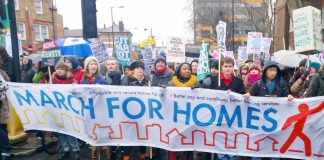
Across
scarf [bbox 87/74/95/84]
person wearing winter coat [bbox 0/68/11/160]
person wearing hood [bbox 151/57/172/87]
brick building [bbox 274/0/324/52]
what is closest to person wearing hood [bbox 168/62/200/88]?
person wearing hood [bbox 151/57/172/87]

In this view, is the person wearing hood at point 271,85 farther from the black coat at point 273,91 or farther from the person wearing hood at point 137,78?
the person wearing hood at point 137,78

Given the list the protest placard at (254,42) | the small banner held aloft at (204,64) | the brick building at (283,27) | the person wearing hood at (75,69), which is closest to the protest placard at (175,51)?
the small banner held aloft at (204,64)

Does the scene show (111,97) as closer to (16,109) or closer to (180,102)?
(180,102)

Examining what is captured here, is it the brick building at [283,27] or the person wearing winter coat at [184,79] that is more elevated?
the brick building at [283,27]

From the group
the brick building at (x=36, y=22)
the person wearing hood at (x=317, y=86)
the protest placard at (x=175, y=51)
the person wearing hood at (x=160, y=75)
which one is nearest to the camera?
the person wearing hood at (x=317, y=86)

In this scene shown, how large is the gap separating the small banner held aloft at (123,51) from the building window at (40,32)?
30.0 metres

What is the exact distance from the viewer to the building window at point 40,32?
35656 mm

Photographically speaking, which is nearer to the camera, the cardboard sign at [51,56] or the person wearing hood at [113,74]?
the person wearing hood at [113,74]

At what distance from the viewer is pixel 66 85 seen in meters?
4.91

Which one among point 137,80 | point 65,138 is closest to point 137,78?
point 137,80

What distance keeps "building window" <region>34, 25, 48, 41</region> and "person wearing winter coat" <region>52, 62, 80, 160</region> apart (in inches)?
1287

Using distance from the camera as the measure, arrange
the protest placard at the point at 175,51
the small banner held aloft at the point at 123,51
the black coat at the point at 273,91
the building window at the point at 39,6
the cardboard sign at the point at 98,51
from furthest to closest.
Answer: the building window at the point at 39,6
the small banner held aloft at the point at 123,51
the cardboard sign at the point at 98,51
the protest placard at the point at 175,51
the black coat at the point at 273,91

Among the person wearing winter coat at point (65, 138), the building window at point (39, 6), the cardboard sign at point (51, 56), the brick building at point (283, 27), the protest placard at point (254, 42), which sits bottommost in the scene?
the person wearing winter coat at point (65, 138)

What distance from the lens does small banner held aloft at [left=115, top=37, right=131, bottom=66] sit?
27.5 feet
